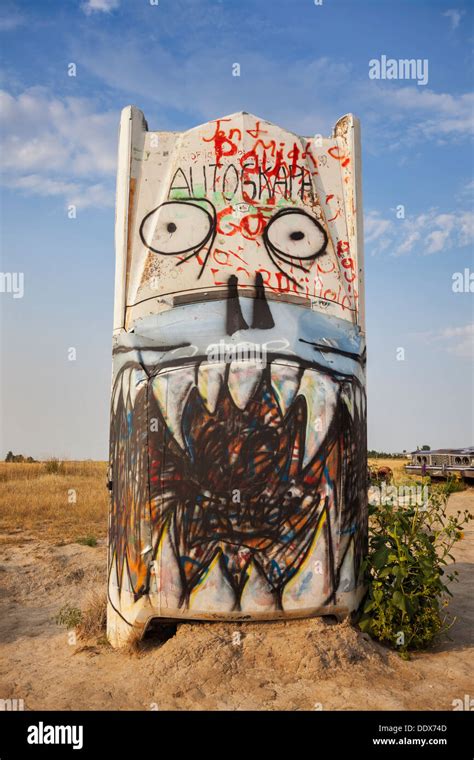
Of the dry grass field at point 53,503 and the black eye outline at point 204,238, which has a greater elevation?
the black eye outline at point 204,238

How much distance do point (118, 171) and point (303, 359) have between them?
8.88 feet

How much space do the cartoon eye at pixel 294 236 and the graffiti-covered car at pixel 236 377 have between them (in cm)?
1

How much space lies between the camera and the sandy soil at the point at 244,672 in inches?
179

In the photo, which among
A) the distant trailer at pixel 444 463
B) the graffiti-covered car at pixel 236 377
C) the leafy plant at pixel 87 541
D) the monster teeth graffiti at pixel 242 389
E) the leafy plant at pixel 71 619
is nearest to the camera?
the graffiti-covered car at pixel 236 377

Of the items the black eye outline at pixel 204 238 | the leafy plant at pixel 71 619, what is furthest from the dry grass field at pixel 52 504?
the black eye outline at pixel 204 238

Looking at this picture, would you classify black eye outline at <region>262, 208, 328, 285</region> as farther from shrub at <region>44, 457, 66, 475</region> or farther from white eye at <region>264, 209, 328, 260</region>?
shrub at <region>44, 457, 66, 475</region>

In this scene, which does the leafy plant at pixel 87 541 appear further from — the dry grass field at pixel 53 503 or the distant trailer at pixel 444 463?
the distant trailer at pixel 444 463

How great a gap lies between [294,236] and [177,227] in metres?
1.13

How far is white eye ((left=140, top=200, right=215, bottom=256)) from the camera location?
233 inches

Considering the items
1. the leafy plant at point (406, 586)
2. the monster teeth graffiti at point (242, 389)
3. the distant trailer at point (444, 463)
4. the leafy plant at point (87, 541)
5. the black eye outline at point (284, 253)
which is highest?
the black eye outline at point (284, 253)

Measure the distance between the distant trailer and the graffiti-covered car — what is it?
1357 centimetres

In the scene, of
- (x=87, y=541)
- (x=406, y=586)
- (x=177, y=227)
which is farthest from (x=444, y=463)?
(x=177, y=227)

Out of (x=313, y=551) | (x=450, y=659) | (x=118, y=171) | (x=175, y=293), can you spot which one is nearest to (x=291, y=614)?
(x=313, y=551)

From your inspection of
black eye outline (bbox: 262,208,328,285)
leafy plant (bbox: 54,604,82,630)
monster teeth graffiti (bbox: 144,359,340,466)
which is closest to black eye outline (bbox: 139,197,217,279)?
black eye outline (bbox: 262,208,328,285)
